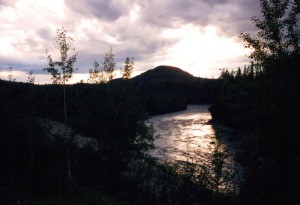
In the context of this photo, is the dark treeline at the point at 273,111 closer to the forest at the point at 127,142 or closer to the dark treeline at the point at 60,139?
the forest at the point at 127,142

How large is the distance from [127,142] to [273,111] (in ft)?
41.7

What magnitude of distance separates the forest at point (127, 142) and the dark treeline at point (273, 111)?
58mm

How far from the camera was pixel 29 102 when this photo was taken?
22000mm

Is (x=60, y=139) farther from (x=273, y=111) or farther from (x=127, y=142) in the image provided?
(x=273, y=111)

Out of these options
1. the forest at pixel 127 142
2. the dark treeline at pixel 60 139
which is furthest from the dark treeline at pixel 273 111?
the dark treeline at pixel 60 139

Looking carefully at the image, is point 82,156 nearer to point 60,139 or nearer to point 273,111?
point 60,139

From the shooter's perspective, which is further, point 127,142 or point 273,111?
point 127,142

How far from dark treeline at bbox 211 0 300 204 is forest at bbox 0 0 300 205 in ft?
0.19

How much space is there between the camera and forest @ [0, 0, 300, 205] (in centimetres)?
1886

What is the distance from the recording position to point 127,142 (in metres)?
26.9

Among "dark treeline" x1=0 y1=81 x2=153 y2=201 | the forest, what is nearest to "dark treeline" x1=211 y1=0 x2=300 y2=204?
the forest

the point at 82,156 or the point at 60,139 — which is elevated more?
the point at 60,139

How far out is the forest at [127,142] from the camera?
742 inches

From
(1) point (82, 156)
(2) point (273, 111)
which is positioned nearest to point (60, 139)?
(1) point (82, 156)
